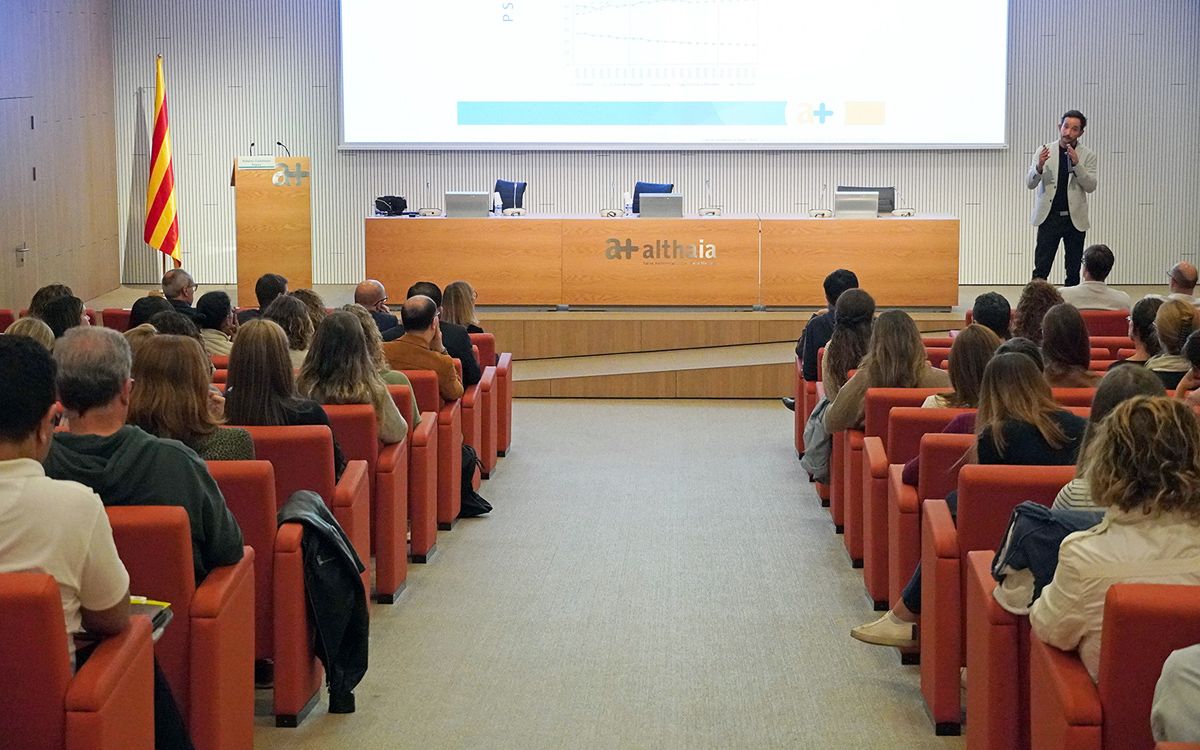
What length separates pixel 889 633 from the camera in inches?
174

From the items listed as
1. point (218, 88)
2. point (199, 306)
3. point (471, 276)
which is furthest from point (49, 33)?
point (199, 306)

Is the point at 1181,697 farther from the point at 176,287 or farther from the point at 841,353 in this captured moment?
the point at 176,287

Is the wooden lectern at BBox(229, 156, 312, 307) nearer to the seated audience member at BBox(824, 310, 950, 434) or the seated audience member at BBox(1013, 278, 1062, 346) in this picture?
the seated audience member at BBox(1013, 278, 1062, 346)

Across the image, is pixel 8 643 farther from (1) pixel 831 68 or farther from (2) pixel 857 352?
(1) pixel 831 68

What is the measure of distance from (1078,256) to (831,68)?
2894mm

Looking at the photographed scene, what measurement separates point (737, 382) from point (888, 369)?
4.09m

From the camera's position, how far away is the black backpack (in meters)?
6.46

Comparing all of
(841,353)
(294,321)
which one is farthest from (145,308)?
(841,353)

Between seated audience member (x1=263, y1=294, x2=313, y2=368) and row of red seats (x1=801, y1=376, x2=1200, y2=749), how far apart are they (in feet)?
7.05

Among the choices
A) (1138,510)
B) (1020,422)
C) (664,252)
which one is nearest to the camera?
(1138,510)

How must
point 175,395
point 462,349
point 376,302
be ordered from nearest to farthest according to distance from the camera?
point 175,395
point 462,349
point 376,302

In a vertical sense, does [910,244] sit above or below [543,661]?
above

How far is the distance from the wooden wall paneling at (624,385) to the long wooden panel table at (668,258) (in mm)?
879

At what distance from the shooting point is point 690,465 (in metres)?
7.61
